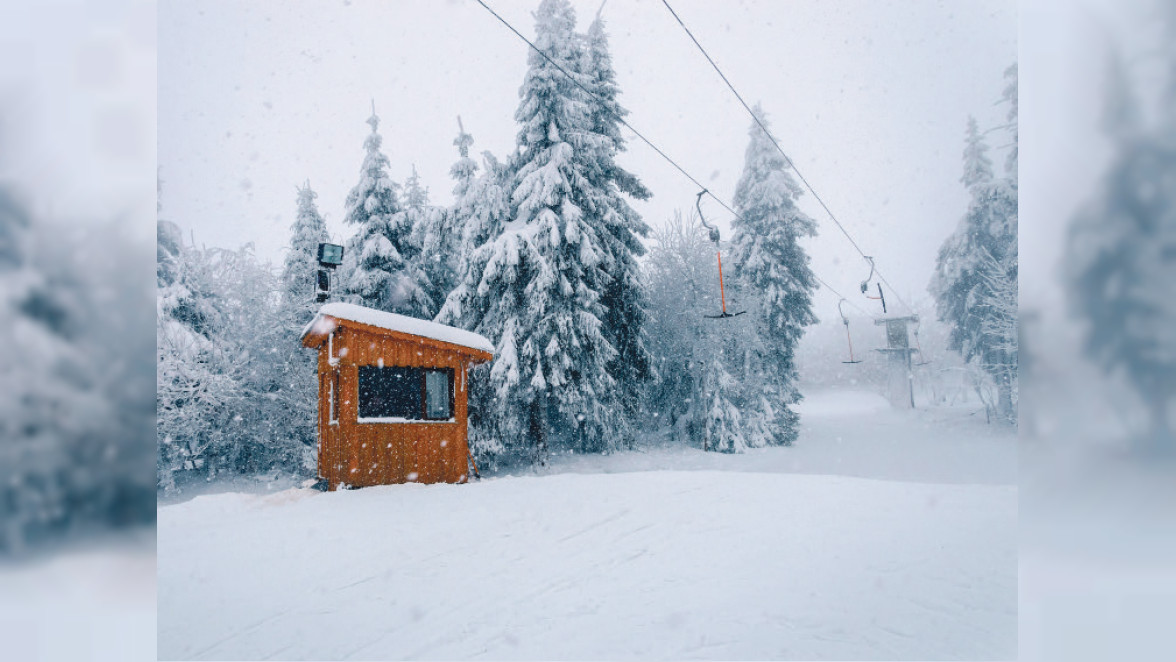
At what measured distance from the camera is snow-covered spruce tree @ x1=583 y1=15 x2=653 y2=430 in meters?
13.6

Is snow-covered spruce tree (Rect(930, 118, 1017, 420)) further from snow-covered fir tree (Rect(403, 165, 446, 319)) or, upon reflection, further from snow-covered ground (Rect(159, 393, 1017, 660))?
snow-covered fir tree (Rect(403, 165, 446, 319))

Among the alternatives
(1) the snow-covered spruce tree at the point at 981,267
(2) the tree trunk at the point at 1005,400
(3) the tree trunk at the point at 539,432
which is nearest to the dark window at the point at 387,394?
(3) the tree trunk at the point at 539,432

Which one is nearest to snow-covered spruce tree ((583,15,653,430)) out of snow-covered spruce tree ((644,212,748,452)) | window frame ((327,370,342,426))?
snow-covered spruce tree ((644,212,748,452))

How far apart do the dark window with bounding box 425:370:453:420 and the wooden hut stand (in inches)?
0.6

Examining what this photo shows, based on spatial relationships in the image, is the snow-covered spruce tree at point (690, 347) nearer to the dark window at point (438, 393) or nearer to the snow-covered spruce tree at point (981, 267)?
the snow-covered spruce tree at point (981, 267)

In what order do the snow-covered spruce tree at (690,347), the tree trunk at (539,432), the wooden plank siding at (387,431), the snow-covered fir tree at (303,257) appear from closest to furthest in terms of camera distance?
the wooden plank siding at (387,431) → the tree trunk at (539,432) → the snow-covered fir tree at (303,257) → the snow-covered spruce tree at (690,347)

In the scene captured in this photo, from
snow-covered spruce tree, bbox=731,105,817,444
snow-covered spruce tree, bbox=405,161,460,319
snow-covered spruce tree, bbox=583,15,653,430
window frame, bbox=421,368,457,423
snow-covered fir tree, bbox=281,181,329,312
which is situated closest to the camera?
window frame, bbox=421,368,457,423

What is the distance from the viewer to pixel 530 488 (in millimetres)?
7336

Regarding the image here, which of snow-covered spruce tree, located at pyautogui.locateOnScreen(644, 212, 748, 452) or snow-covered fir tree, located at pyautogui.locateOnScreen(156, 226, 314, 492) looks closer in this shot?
snow-covered fir tree, located at pyautogui.locateOnScreen(156, 226, 314, 492)

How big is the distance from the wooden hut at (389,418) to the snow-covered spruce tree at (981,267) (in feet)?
47.0

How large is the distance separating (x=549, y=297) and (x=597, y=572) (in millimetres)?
8605

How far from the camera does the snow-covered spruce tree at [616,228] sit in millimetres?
A: 13633
